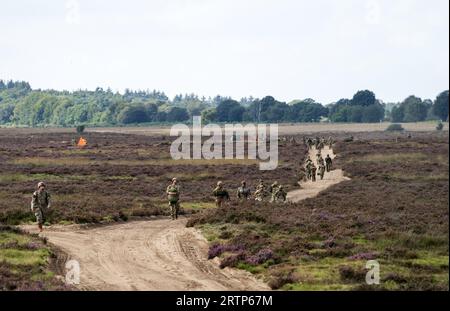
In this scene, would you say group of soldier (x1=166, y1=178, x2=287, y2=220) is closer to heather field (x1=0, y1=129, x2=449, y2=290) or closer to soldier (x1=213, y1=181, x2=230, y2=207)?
soldier (x1=213, y1=181, x2=230, y2=207)

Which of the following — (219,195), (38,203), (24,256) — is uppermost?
(38,203)

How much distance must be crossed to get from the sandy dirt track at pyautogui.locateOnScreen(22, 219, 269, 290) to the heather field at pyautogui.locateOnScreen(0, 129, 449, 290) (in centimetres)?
73

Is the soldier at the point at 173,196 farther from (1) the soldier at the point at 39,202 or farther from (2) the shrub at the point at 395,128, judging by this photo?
(2) the shrub at the point at 395,128

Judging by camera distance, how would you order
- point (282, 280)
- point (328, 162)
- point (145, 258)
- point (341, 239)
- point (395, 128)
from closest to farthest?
point (282, 280), point (145, 258), point (341, 239), point (328, 162), point (395, 128)

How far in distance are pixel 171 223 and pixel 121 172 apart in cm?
3131

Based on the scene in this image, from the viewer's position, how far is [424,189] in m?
41.7

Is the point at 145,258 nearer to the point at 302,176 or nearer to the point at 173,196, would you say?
the point at 173,196

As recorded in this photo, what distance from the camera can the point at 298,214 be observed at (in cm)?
2995

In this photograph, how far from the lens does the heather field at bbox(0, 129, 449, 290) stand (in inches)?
750

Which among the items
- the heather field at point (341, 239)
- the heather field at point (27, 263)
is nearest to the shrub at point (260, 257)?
the heather field at point (341, 239)

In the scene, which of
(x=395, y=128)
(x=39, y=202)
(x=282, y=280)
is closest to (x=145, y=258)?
(x=282, y=280)

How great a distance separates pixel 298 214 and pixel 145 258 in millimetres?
9785
